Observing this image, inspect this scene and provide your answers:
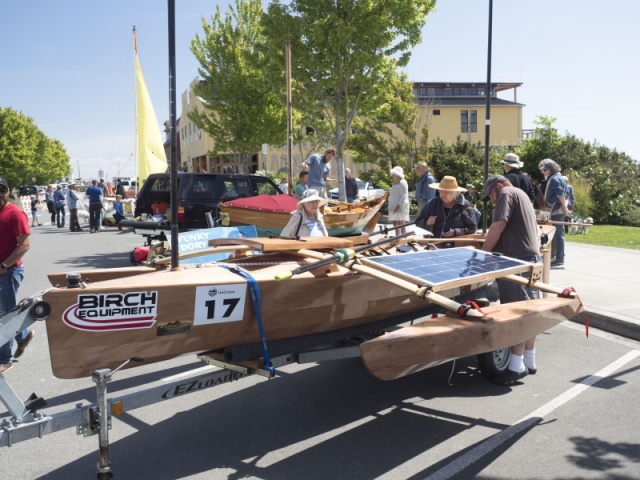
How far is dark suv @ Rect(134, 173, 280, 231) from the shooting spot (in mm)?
13125

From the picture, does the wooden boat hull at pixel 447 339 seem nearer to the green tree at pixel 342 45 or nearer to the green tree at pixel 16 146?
the green tree at pixel 342 45

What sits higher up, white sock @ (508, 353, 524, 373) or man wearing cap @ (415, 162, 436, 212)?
man wearing cap @ (415, 162, 436, 212)

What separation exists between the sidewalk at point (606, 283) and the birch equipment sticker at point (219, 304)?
5.35 meters

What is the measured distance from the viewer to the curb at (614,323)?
718 centimetres

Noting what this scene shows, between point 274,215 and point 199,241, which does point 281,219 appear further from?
point 199,241

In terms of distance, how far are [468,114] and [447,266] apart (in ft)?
168

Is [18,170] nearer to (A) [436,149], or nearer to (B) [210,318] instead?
(A) [436,149]

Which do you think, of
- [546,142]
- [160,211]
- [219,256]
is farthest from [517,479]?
[546,142]

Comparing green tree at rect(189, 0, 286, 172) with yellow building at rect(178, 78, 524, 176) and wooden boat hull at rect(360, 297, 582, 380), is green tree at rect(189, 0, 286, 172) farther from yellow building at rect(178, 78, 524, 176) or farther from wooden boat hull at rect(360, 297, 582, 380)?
wooden boat hull at rect(360, 297, 582, 380)

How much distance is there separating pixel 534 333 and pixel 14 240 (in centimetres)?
495

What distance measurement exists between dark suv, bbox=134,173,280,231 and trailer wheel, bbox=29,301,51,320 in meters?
9.14

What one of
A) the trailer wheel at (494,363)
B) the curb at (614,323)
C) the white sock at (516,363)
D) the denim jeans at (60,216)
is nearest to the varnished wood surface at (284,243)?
the trailer wheel at (494,363)

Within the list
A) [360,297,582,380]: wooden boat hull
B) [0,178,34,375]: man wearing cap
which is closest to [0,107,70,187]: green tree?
[0,178,34,375]: man wearing cap

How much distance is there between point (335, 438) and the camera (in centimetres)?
447
